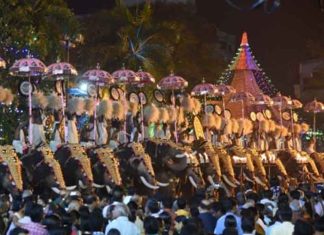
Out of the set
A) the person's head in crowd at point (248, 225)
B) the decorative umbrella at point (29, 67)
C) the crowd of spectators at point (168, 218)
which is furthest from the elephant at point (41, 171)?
the person's head in crowd at point (248, 225)

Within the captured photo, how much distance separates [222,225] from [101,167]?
306 inches

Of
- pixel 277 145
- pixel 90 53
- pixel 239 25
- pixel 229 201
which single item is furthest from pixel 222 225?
pixel 239 25

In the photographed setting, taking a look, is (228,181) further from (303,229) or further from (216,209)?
(303,229)

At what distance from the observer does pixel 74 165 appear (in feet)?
55.2

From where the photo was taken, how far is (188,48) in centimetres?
3575

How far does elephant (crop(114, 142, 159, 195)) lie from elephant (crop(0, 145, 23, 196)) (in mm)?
3175

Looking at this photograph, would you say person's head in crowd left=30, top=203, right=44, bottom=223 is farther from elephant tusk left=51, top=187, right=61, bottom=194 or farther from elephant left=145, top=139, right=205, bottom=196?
elephant left=145, top=139, right=205, bottom=196

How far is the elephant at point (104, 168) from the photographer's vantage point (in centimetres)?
1719

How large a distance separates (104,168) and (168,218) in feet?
25.4

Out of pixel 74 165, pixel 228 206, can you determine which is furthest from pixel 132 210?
pixel 74 165

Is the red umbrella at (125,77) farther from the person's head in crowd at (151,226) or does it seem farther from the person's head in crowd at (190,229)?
the person's head in crowd at (190,229)

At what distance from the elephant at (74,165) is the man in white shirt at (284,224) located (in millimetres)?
7948

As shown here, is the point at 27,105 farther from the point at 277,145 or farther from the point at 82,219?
the point at 277,145

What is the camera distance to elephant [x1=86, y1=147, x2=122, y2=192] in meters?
17.2
